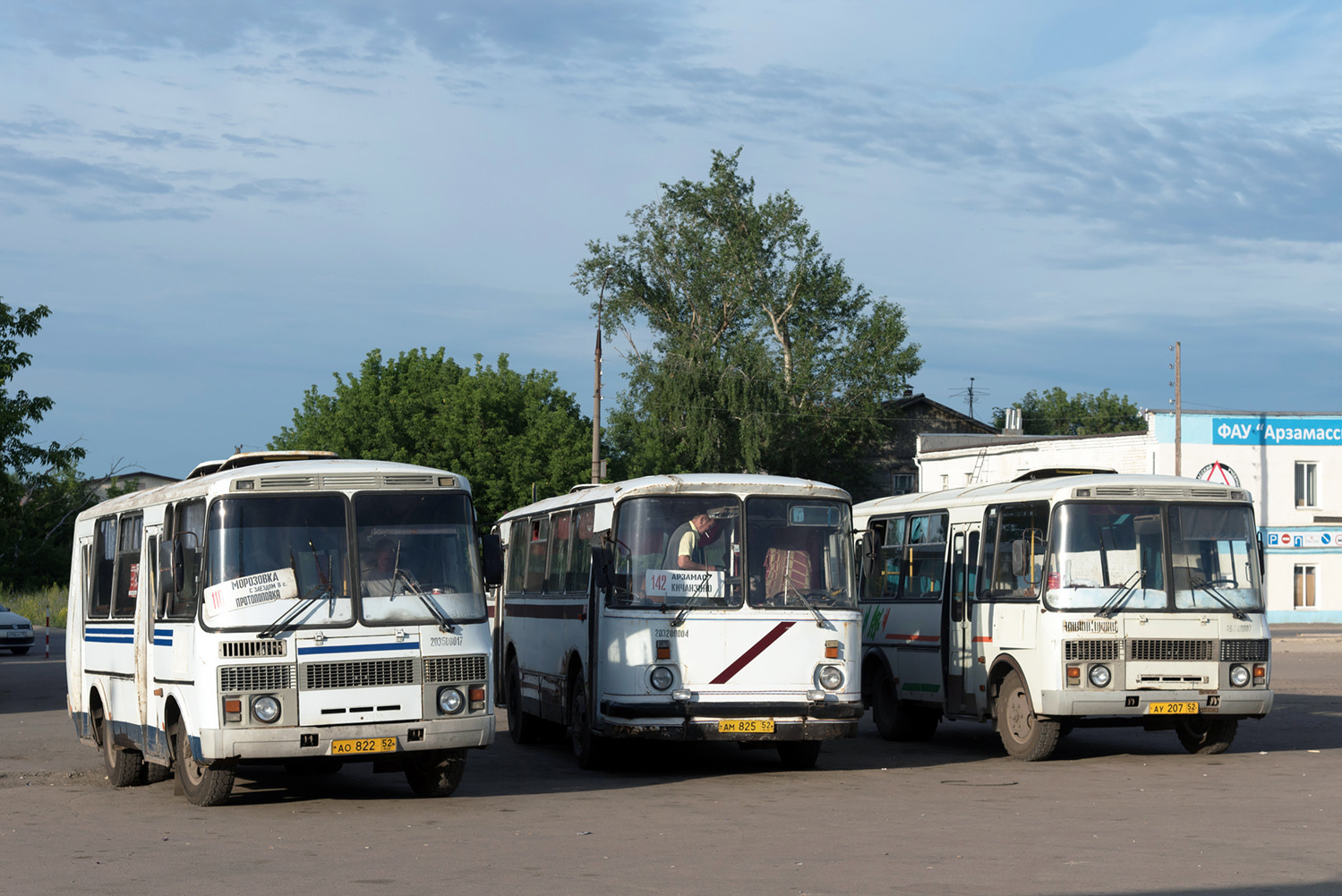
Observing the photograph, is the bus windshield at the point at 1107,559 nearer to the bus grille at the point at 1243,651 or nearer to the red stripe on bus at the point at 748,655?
the bus grille at the point at 1243,651

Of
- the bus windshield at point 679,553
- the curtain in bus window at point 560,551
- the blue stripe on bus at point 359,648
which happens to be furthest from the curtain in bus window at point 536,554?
the blue stripe on bus at point 359,648

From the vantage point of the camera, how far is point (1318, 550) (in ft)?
189

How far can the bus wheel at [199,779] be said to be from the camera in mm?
12602

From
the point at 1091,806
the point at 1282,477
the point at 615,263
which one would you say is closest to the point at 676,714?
the point at 1091,806

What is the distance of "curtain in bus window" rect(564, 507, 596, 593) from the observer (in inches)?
639

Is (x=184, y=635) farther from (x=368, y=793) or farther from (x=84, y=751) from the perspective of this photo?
(x=84, y=751)

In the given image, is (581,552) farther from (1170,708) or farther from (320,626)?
(1170,708)

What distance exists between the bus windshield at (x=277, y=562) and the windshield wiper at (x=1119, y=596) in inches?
282

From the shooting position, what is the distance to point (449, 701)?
12.4 meters

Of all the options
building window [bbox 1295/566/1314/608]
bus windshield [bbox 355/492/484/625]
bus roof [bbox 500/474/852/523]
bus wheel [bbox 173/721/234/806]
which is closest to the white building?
building window [bbox 1295/566/1314/608]

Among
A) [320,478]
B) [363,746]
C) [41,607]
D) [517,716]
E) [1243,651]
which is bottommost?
[41,607]

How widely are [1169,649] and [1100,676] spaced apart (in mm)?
725

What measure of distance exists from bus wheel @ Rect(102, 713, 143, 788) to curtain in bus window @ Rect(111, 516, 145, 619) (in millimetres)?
1094

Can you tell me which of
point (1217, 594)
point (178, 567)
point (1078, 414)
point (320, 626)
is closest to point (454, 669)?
point (320, 626)
